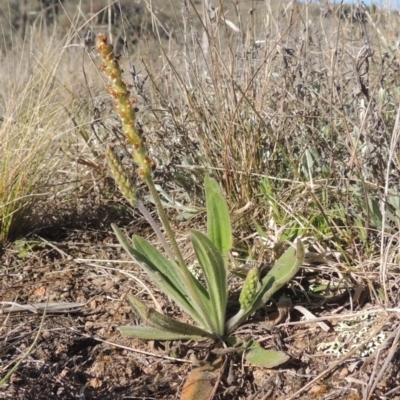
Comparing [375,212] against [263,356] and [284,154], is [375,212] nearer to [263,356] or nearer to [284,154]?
[284,154]

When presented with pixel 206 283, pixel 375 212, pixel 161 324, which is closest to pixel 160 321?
pixel 161 324

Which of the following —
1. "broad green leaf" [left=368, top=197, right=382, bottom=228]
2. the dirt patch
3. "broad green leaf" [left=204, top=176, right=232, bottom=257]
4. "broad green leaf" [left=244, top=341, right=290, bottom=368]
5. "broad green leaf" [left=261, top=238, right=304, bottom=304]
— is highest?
"broad green leaf" [left=204, top=176, right=232, bottom=257]

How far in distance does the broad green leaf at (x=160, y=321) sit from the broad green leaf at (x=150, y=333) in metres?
0.02

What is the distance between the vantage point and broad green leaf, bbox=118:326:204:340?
4.56ft

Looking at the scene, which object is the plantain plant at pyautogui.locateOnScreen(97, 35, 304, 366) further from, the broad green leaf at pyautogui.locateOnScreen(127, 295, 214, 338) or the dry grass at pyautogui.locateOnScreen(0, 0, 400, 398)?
the dry grass at pyautogui.locateOnScreen(0, 0, 400, 398)

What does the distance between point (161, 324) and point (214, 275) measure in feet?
0.59

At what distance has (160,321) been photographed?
4.34 ft

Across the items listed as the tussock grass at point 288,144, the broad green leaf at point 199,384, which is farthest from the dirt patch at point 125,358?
the tussock grass at point 288,144

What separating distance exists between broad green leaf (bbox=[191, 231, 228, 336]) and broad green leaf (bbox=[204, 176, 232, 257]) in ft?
0.42

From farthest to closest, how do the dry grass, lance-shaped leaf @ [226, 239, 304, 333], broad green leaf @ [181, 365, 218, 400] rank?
the dry grass, lance-shaped leaf @ [226, 239, 304, 333], broad green leaf @ [181, 365, 218, 400]

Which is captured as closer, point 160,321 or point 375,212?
point 160,321

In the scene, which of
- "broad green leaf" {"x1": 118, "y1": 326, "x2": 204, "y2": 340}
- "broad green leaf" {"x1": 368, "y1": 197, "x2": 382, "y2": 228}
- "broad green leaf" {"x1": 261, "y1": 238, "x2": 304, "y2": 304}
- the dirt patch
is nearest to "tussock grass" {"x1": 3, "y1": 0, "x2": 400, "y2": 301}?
"broad green leaf" {"x1": 368, "y1": 197, "x2": 382, "y2": 228}

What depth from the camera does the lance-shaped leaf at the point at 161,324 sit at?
130 centimetres

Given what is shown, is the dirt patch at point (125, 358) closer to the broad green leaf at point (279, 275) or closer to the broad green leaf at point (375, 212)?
the broad green leaf at point (279, 275)
